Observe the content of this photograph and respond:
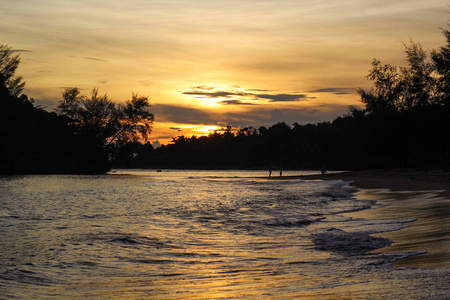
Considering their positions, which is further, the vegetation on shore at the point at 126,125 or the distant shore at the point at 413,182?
the vegetation on shore at the point at 126,125

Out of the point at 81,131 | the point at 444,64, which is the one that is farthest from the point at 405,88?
the point at 81,131

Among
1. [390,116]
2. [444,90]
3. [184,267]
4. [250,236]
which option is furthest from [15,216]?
[390,116]

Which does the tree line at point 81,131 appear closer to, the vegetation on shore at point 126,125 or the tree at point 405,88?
the vegetation on shore at point 126,125

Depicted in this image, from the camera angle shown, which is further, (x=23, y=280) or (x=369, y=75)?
(x=369, y=75)

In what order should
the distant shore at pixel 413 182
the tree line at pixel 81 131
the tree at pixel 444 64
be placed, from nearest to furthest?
1. the distant shore at pixel 413 182
2. the tree at pixel 444 64
3. the tree line at pixel 81 131

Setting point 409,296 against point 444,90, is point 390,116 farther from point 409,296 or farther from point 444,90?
point 409,296

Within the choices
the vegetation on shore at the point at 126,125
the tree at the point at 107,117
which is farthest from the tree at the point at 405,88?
the tree at the point at 107,117

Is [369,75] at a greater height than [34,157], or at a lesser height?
greater

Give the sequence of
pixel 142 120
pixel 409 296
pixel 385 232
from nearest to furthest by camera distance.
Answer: pixel 409 296 < pixel 385 232 < pixel 142 120

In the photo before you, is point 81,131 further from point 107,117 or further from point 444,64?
point 444,64

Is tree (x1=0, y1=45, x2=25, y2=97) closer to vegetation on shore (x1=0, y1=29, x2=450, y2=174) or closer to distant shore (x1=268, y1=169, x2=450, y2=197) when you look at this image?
vegetation on shore (x1=0, y1=29, x2=450, y2=174)

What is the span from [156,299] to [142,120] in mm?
84293

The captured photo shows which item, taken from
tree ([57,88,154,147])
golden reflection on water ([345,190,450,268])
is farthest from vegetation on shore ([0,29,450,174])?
golden reflection on water ([345,190,450,268])

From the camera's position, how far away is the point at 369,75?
240 feet
